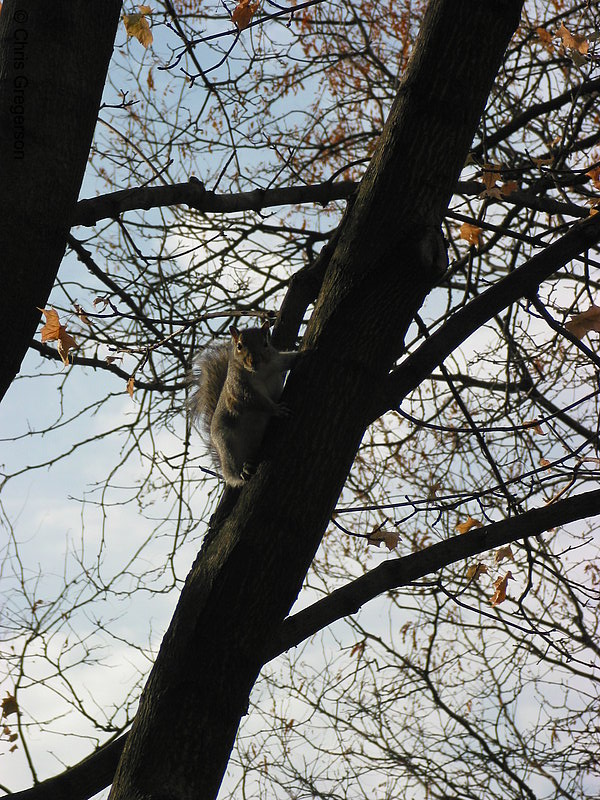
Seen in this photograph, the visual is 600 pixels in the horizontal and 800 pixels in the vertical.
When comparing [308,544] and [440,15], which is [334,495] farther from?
[440,15]

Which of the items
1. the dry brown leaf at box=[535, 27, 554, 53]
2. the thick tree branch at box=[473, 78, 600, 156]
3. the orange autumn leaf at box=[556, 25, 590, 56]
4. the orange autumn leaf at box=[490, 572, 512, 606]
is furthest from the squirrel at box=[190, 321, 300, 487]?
the dry brown leaf at box=[535, 27, 554, 53]

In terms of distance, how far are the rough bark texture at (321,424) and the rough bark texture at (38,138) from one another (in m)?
0.93

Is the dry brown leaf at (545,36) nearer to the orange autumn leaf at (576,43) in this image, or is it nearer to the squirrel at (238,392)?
the orange autumn leaf at (576,43)

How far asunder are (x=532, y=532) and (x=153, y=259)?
216 cm

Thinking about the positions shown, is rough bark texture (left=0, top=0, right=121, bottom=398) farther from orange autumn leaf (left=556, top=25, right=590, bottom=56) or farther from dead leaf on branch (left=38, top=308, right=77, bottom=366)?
orange autumn leaf (left=556, top=25, right=590, bottom=56)

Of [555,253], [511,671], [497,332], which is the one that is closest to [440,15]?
[555,253]

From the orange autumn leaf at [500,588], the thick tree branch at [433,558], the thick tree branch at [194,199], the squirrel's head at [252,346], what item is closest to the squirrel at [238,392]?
the squirrel's head at [252,346]

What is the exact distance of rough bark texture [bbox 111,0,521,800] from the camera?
7.57 feet

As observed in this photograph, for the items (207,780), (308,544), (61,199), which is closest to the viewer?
(207,780)

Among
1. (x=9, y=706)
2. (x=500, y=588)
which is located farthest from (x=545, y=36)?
(x=9, y=706)

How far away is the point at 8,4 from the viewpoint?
2.69m

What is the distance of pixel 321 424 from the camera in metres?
2.52

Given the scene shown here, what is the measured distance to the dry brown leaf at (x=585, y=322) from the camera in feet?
11.2

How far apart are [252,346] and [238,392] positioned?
470 millimetres
